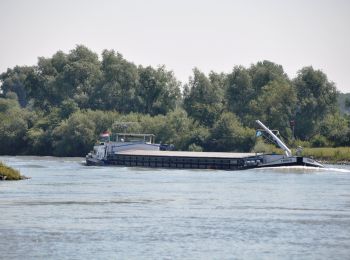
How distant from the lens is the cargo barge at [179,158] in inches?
4360

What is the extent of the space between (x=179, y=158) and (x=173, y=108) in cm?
6141

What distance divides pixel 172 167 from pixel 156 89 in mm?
61170

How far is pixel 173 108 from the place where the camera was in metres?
182

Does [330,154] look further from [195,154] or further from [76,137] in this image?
[76,137]

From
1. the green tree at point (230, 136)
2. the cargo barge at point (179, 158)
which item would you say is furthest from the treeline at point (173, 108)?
the cargo barge at point (179, 158)

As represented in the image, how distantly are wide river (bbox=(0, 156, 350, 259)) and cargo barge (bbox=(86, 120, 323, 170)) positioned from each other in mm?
18563

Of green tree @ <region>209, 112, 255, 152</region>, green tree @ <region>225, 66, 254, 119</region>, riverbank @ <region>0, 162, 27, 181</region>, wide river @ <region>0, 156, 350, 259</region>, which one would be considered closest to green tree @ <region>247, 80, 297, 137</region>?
green tree @ <region>209, 112, 255, 152</region>

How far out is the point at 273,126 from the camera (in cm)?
15075

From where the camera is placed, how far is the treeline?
5930 inches

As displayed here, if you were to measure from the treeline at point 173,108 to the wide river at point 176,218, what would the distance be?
58277mm

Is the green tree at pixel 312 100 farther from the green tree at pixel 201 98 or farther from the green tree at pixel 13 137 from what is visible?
the green tree at pixel 13 137

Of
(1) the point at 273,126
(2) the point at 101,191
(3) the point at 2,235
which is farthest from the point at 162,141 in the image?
(3) the point at 2,235

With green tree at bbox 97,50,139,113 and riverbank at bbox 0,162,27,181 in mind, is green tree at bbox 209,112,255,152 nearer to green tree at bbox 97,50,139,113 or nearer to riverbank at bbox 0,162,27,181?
green tree at bbox 97,50,139,113

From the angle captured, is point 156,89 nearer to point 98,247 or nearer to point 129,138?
point 129,138
